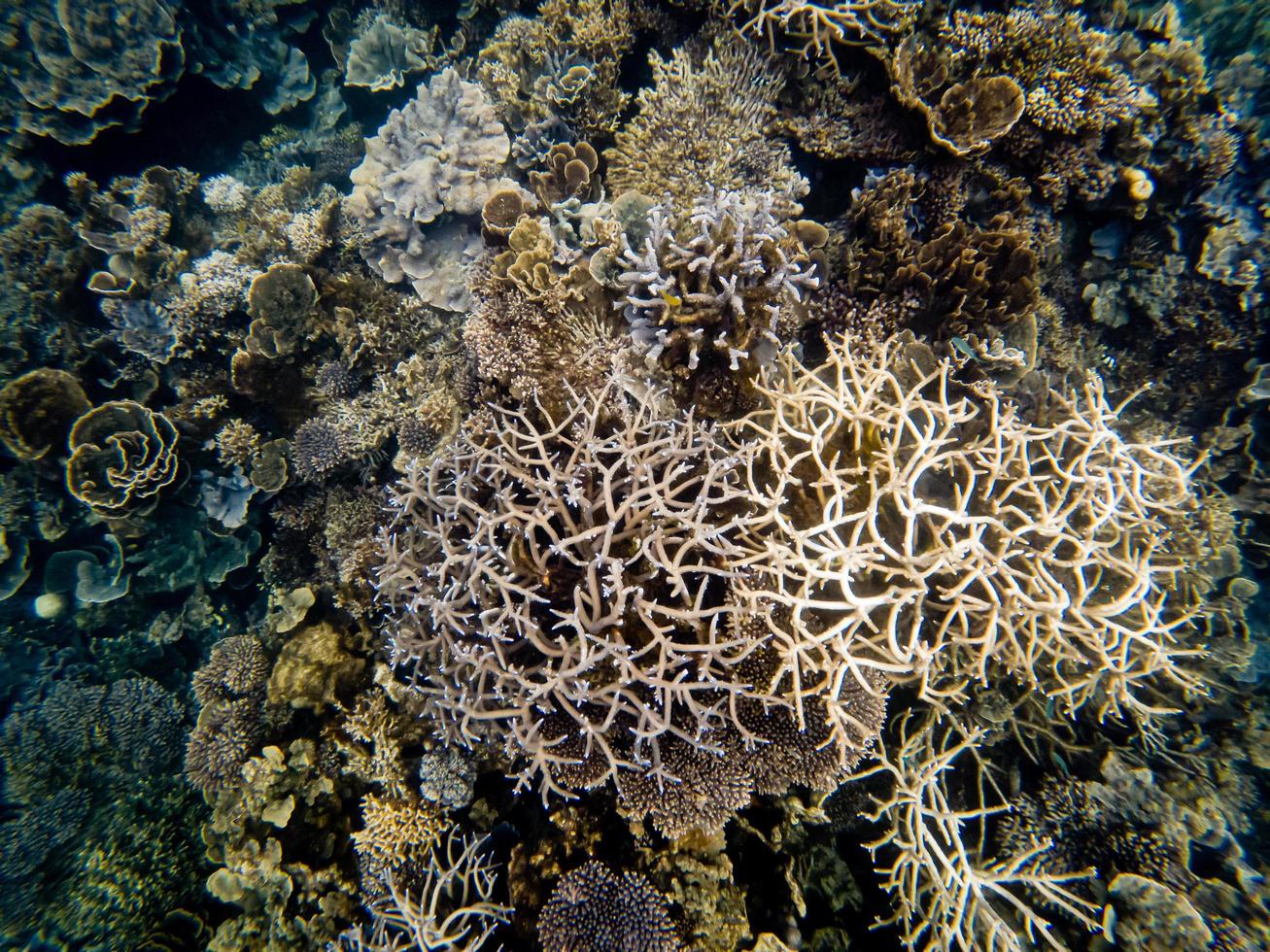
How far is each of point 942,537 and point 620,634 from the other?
1652mm

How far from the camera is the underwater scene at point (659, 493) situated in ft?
8.76

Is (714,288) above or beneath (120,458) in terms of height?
above

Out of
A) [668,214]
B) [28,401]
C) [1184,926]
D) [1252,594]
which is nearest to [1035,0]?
[668,214]

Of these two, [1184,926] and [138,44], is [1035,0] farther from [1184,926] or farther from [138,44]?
[138,44]

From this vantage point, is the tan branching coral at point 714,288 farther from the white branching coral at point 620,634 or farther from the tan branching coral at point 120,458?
the tan branching coral at point 120,458

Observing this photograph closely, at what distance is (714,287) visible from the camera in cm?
304

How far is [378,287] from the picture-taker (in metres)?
4.45

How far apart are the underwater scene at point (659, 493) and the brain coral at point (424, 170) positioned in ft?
0.11

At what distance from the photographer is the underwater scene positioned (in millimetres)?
2670

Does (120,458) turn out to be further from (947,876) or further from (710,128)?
(947,876)

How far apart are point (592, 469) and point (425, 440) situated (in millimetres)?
1479

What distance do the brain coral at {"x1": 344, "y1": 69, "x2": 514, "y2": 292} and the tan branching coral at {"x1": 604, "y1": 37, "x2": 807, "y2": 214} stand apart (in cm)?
116

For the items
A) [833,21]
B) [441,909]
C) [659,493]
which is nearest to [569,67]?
[833,21]

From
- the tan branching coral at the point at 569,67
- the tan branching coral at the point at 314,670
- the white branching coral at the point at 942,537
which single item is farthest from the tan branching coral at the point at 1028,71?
the tan branching coral at the point at 314,670
